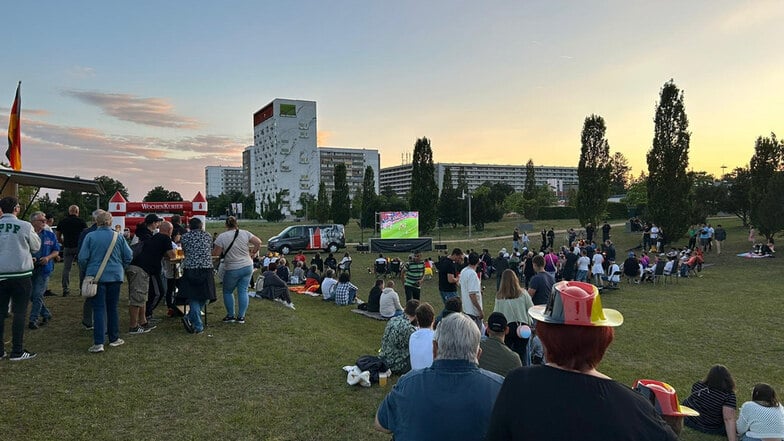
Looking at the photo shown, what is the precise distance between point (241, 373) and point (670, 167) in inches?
1163

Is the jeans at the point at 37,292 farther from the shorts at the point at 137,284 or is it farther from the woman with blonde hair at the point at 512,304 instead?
the woman with blonde hair at the point at 512,304

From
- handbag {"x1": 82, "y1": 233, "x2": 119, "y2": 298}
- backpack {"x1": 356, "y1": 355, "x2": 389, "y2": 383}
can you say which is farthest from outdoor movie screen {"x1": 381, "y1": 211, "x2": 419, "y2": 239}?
handbag {"x1": 82, "y1": 233, "x2": 119, "y2": 298}

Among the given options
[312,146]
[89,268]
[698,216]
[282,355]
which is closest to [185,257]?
[89,268]

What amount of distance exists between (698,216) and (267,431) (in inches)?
1432

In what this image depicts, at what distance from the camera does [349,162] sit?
152125mm

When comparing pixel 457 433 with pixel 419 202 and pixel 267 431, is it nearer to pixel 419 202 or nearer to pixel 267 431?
pixel 267 431

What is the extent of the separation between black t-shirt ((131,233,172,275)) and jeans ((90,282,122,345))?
798mm

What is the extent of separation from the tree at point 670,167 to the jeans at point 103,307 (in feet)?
96.4

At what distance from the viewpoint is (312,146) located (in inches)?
4958

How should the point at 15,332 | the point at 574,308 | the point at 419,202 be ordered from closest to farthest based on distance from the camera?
the point at 574,308
the point at 15,332
the point at 419,202

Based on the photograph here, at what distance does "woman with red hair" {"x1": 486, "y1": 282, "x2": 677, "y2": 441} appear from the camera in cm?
145

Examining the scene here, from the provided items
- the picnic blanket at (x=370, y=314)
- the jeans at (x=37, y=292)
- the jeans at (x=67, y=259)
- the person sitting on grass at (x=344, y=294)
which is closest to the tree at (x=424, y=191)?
the person sitting on grass at (x=344, y=294)

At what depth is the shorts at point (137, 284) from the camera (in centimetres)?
663

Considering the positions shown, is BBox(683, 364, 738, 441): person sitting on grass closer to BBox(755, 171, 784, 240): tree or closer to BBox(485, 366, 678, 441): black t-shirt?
BBox(485, 366, 678, 441): black t-shirt
